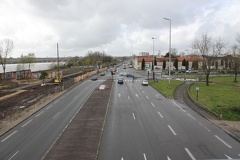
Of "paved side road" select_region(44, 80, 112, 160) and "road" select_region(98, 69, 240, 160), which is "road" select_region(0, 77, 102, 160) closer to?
"paved side road" select_region(44, 80, 112, 160)

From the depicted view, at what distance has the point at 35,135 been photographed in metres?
19.5

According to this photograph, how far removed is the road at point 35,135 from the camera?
51.8 ft

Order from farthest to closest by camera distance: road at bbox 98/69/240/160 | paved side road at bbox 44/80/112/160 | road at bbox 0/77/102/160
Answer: road at bbox 0/77/102/160 < road at bbox 98/69/240/160 < paved side road at bbox 44/80/112/160

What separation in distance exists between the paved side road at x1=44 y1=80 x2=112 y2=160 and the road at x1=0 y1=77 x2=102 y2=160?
0.77 m

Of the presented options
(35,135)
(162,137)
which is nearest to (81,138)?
(35,135)

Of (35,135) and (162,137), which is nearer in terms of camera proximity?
(162,137)

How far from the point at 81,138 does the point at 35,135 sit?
444cm

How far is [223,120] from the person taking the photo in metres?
24.1

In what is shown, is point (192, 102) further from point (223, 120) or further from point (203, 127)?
point (203, 127)

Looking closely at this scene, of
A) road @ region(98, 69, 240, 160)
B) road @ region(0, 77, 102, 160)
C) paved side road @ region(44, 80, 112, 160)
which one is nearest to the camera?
paved side road @ region(44, 80, 112, 160)

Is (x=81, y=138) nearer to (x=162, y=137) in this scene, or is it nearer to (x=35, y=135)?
(x=35, y=135)

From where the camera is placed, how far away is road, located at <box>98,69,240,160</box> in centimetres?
1537

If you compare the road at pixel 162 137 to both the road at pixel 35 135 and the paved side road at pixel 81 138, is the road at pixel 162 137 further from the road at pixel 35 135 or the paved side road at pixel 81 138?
the road at pixel 35 135

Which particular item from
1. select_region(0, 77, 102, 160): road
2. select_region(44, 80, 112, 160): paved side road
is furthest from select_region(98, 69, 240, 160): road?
select_region(0, 77, 102, 160): road
